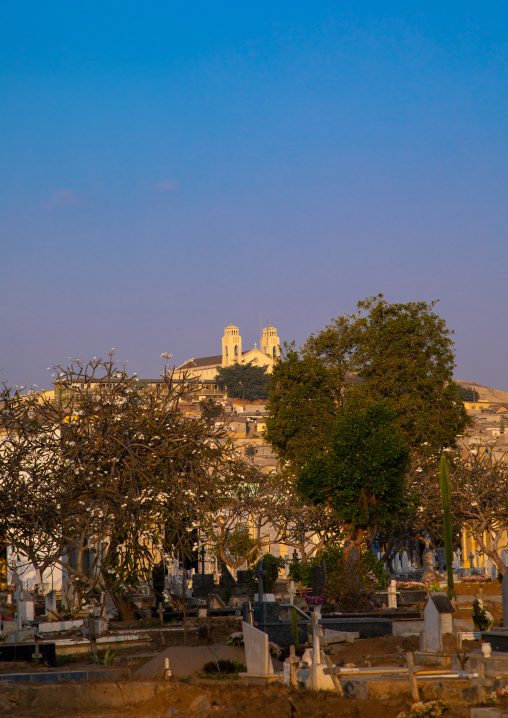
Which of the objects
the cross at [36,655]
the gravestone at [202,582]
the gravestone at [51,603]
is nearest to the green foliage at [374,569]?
the gravestone at [202,582]

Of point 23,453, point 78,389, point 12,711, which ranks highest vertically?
point 78,389

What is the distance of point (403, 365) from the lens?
35812 mm

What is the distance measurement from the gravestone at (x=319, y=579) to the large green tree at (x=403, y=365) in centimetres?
1151

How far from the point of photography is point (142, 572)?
1997cm

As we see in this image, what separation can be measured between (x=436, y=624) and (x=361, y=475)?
1096 centimetres

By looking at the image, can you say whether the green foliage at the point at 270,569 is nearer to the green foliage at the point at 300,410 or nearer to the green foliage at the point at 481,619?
the green foliage at the point at 300,410

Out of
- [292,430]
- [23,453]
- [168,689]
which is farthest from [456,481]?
[168,689]

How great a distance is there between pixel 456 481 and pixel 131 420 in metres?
15.2

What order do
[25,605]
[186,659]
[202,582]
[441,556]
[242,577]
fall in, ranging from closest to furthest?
[186,659] < [25,605] < [202,582] < [242,577] < [441,556]

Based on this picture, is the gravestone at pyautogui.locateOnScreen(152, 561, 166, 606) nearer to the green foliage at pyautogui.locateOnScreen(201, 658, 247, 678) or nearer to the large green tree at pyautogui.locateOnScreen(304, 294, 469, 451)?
the green foliage at pyautogui.locateOnScreen(201, 658, 247, 678)

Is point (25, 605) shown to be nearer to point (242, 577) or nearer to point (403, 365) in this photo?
point (242, 577)

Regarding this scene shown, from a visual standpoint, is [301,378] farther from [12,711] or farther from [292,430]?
[12,711]

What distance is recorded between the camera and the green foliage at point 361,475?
24.0 meters

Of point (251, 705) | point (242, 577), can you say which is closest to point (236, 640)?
point (251, 705)
